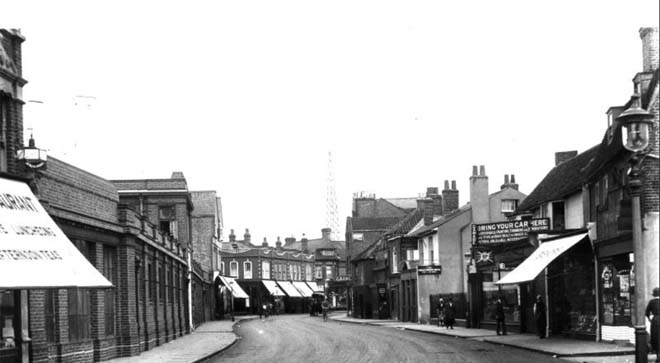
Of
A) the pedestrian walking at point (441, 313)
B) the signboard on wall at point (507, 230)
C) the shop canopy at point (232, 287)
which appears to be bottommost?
the shop canopy at point (232, 287)

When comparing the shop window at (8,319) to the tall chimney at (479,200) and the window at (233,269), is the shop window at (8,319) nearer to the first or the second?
the tall chimney at (479,200)

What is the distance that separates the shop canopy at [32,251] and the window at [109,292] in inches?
313

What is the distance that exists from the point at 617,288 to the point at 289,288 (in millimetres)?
78137

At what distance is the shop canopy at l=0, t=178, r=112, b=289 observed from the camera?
1507cm

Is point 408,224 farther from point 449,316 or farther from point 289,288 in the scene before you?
point 289,288

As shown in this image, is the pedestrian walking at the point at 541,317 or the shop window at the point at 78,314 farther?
the pedestrian walking at the point at 541,317

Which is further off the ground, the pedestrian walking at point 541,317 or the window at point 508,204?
the window at point 508,204

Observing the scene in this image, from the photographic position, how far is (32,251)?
15945 mm

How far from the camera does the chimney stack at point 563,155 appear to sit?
4128 cm

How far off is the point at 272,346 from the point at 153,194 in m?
27.1

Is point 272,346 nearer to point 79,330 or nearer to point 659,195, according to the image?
point 79,330

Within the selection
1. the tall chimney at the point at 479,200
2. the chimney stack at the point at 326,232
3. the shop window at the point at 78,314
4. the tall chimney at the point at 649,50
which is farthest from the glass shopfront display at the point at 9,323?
the chimney stack at the point at 326,232

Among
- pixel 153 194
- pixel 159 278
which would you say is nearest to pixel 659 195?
pixel 159 278

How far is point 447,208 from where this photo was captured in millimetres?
56750
